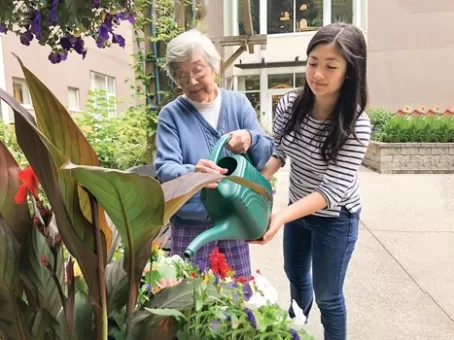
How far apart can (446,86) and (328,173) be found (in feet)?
38.9

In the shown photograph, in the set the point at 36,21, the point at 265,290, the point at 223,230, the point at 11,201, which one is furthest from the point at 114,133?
the point at 11,201

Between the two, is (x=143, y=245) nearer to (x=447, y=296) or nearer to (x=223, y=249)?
(x=223, y=249)

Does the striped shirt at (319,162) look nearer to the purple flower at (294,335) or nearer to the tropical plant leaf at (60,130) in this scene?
the purple flower at (294,335)

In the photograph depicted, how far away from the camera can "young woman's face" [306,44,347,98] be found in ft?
4.44

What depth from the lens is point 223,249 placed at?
65.2 inches

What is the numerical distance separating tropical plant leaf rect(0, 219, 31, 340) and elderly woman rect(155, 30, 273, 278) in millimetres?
755

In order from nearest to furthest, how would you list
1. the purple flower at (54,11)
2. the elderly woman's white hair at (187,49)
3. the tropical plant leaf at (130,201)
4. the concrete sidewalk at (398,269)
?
the tropical plant leaf at (130,201), the purple flower at (54,11), the elderly woman's white hair at (187,49), the concrete sidewalk at (398,269)

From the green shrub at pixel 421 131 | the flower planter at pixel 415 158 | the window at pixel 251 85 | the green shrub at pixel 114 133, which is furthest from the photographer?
the window at pixel 251 85

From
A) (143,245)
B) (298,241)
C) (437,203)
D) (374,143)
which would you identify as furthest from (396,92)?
(143,245)

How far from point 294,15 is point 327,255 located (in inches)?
500

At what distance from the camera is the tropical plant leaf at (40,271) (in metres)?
0.69

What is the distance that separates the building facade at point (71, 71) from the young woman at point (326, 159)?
423 cm

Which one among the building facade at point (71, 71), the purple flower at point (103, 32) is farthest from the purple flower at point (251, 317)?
the building facade at point (71, 71)

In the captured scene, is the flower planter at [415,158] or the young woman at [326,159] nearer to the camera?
the young woman at [326,159]
